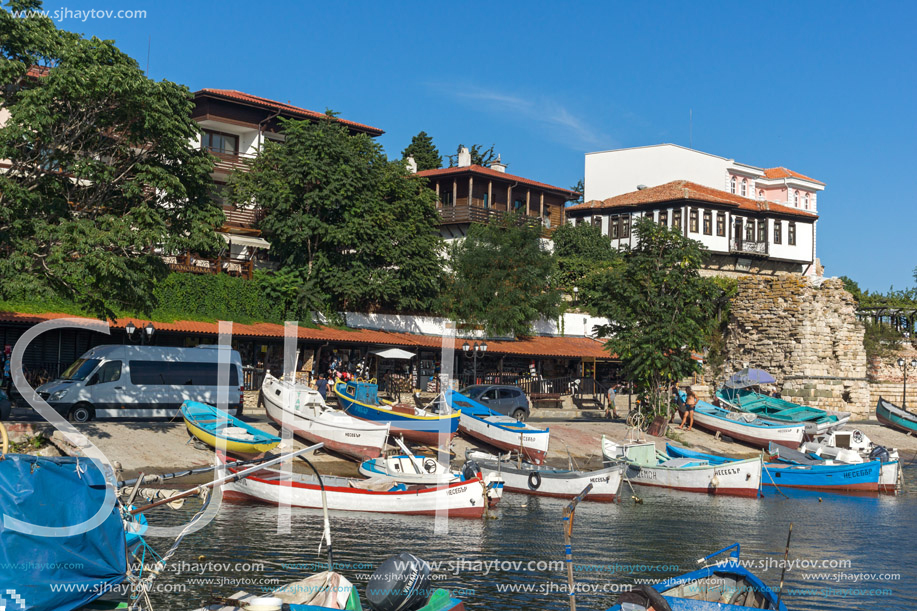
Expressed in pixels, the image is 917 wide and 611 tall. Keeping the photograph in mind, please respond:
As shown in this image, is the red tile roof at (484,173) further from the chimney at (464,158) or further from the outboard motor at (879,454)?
the outboard motor at (879,454)

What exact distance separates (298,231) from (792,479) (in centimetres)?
2324

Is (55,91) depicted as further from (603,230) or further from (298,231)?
(603,230)

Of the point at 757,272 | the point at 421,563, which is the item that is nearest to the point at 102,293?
the point at 421,563

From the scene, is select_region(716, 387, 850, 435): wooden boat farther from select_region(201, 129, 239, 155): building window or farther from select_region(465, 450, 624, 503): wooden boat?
select_region(201, 129, 239, 155): building window

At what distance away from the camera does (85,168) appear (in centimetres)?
2003

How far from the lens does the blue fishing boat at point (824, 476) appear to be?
89.7 ft

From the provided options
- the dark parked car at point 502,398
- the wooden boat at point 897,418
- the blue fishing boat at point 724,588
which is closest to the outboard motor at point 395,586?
the blue fishing boat at point 724,588

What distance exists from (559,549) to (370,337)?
20760 millimetres

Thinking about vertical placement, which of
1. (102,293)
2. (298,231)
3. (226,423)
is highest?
(298,231)

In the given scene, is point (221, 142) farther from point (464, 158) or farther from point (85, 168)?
point (85, 168)

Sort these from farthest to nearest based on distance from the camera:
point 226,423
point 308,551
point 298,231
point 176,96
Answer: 1. point 298,231
2. point 226,423
3. point 176,96
4. point 308,551

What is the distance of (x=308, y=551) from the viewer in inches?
609

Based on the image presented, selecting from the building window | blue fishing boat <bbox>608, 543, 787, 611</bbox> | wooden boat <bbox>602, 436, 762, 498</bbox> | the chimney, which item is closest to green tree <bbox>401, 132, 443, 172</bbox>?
the chimney

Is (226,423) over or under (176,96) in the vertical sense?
under
